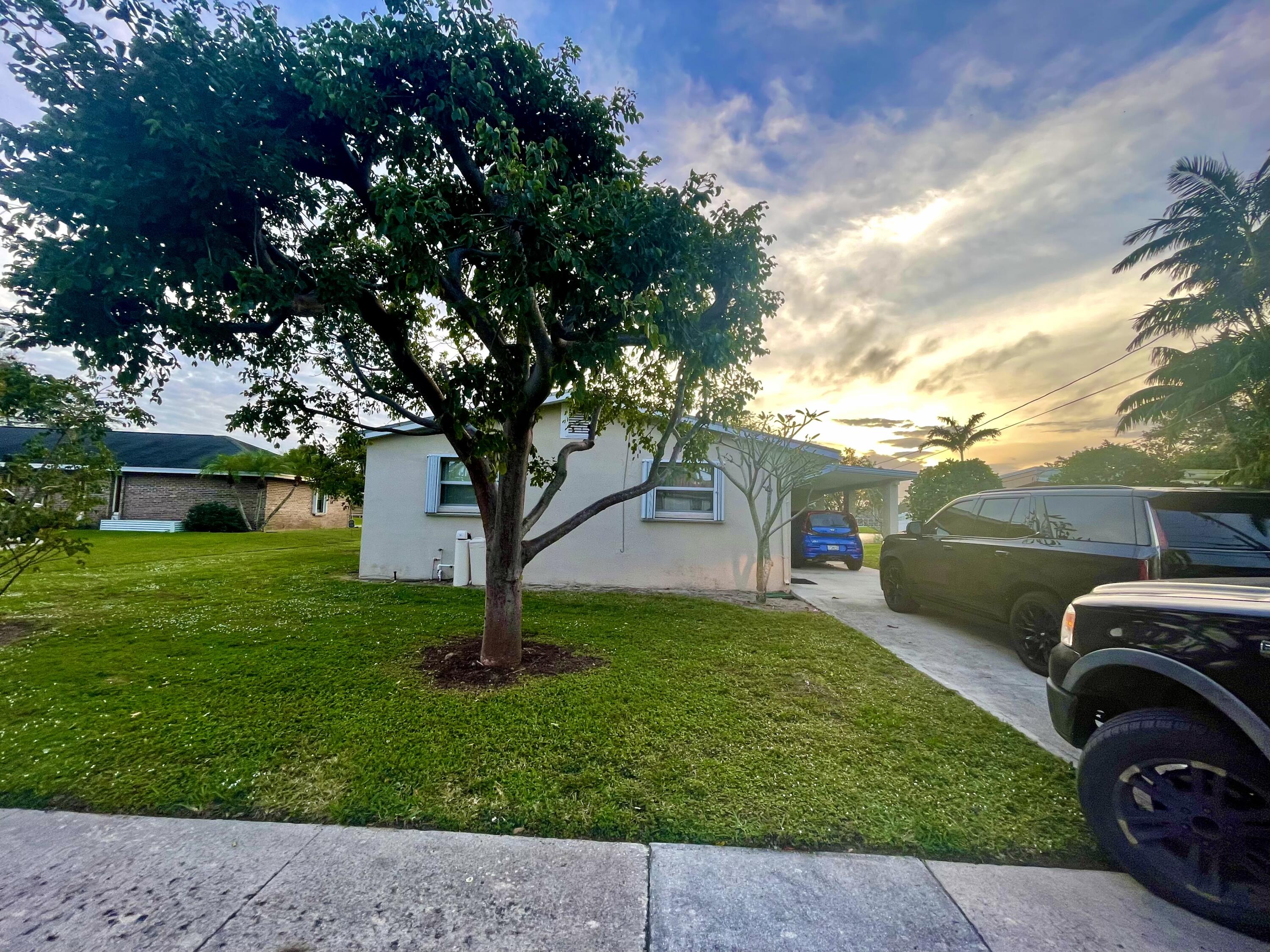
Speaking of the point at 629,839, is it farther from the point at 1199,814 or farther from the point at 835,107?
the point at 835,107

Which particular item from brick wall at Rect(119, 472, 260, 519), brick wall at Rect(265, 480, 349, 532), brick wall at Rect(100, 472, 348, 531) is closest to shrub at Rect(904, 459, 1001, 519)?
brick wall at Rect(100, 472, 348, 531)

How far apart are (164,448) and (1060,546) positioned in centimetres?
3115

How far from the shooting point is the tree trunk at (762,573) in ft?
24.7

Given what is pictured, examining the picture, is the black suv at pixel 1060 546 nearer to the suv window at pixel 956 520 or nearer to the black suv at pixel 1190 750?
the suv window at pixel 956 520

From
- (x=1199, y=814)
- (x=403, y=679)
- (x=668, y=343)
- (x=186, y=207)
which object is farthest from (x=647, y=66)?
(x=1199, y=814)

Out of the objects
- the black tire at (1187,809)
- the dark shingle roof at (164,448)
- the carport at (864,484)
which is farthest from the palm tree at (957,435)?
the dark shingle roof at (164,448)

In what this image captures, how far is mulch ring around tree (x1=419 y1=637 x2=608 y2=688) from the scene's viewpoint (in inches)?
158

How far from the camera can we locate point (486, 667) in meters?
4.27

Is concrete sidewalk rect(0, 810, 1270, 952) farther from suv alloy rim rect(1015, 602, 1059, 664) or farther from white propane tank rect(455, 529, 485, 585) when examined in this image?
white propane tank rect(455, 529, 485, 585)

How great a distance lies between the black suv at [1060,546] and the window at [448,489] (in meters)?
6.97

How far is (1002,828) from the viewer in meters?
2.29

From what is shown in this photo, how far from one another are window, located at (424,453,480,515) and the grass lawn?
10.6 feet

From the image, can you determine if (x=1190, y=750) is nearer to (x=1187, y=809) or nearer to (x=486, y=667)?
(x=1187, y=809)

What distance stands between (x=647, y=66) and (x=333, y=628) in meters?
6.62
